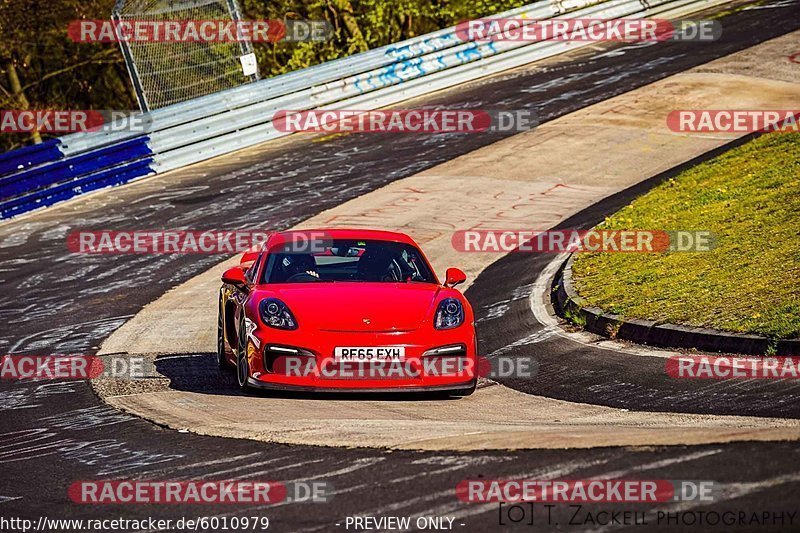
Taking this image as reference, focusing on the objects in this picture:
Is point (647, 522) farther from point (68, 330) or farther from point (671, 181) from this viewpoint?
point (671, 181)

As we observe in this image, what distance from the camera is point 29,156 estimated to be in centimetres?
2102

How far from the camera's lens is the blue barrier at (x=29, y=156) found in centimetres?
2077

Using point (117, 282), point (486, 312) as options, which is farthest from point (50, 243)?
point (486, 312)

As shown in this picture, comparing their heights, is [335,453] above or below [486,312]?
above

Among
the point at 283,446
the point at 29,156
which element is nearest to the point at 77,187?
the point at 29,156

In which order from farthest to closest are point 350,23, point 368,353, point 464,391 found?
point 350,23, point 464,391, point 368,353

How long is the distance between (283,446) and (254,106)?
17748 millimetres

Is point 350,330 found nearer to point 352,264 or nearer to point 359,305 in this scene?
point 359,305

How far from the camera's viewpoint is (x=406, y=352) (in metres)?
8.91

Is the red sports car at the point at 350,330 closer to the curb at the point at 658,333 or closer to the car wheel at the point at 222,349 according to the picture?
the car wheel at the point at 222,349

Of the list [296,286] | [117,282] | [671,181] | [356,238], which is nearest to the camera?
[296,286]

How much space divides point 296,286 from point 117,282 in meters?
7.36

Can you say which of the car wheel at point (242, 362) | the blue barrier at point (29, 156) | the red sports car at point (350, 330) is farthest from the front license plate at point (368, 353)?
the blue barrier at point (29, 156)

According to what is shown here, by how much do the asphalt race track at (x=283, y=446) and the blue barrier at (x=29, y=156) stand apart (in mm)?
880
